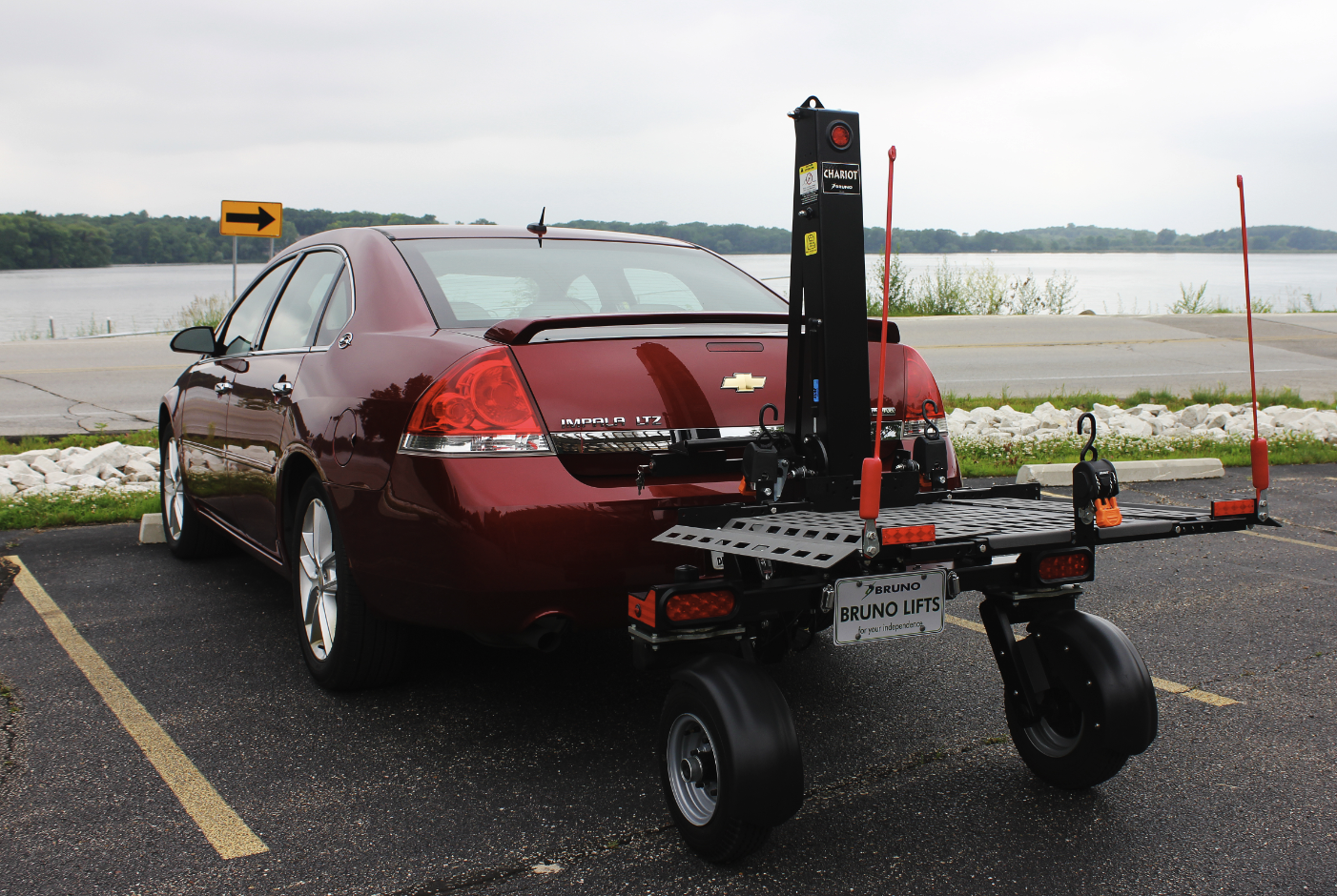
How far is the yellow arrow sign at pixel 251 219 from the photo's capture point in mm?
14711

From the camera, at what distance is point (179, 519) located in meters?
6.07

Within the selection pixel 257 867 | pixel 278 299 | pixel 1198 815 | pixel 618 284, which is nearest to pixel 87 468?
pixel 278 299

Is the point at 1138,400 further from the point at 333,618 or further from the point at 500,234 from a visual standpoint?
the point at 333,618

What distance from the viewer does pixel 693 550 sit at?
3.22 meters

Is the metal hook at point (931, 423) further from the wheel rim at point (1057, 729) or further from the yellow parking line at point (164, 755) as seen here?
the yellow parking line at point (164, 755)

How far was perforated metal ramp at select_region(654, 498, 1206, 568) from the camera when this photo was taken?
8.43 feet

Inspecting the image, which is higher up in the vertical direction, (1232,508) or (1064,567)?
(1232,508)

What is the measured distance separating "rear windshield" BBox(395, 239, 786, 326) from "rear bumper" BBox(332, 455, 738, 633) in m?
0.70

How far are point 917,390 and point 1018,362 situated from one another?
14603 millimetres

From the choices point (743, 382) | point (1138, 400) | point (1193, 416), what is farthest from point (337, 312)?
point (1138, 400)

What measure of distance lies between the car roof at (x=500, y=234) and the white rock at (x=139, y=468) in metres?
5.23

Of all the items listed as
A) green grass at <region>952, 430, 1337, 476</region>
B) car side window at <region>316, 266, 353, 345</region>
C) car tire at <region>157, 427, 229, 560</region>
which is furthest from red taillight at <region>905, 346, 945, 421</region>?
green grass at <region>952, 430, 1337, 476</region>

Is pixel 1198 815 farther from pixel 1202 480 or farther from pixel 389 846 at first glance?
pixel 1202 480

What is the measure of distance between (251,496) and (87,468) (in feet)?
15.8
